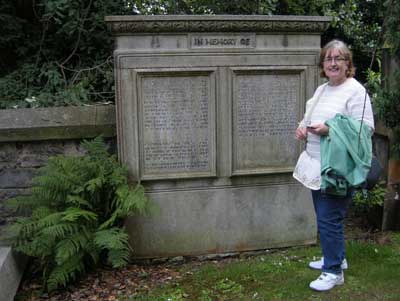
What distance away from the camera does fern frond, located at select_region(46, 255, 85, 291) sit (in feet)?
12.9

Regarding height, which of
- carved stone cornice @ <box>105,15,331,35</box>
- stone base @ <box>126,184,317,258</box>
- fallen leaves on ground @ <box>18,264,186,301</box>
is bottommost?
fallen leaves on ground @ <box>18,264,186,301</box>

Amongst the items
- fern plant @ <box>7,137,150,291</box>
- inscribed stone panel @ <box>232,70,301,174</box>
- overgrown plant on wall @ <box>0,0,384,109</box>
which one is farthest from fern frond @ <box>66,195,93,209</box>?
inscribed stone panel @ <box>232,70,301,174</box>

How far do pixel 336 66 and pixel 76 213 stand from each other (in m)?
2.39

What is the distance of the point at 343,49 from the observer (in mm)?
3441

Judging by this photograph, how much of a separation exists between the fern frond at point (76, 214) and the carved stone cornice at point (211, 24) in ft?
5.41

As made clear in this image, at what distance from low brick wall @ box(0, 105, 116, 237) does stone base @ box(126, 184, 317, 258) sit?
2.97 ft

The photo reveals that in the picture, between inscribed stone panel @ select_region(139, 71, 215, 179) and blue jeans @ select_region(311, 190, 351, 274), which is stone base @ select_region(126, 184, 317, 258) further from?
blue jeans @ select_region(311, 190, 351, 274)

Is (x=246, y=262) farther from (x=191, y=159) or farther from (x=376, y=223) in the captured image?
(x=376, y=223)

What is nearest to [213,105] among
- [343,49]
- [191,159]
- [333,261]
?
[191,159]

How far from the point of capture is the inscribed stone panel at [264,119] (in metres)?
4.65

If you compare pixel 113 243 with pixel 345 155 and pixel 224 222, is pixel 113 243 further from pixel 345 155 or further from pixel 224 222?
pixel 345 155

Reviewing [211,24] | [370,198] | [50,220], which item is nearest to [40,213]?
[50,220]

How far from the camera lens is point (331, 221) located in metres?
3.54

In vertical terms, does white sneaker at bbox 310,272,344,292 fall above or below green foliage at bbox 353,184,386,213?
below
